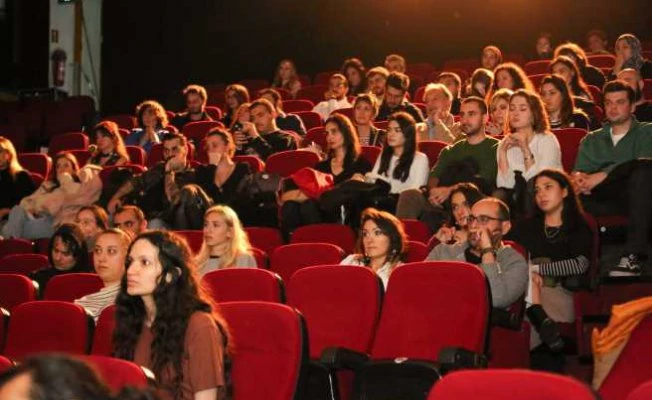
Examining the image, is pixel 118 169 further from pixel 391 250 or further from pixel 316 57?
pixel 316 57

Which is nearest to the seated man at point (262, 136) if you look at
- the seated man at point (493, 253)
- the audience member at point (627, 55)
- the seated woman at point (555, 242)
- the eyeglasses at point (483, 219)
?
the audience member at point (627, 55)

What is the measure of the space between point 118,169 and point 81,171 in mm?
278

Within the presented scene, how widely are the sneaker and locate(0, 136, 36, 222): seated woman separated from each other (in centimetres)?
452

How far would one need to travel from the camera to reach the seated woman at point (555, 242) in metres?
5.82

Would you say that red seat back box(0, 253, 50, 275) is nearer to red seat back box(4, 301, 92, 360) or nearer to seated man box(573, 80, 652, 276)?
red seat back box(4, 301, 92, 360)

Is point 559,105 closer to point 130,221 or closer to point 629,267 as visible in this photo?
point 629,267

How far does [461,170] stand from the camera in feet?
23.7

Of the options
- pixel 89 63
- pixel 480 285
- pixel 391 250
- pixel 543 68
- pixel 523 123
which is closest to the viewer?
pixel 480 285

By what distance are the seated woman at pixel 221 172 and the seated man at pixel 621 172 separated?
2.06 metres

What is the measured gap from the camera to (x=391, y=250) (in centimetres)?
567

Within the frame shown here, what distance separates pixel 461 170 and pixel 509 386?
4186 mm

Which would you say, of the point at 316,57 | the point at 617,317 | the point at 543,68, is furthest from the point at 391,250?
the point at 316,57

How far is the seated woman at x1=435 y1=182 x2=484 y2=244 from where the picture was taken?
6.00 metres

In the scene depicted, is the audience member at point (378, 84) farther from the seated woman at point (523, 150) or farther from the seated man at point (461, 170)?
the seated woman at point (523, 150)
